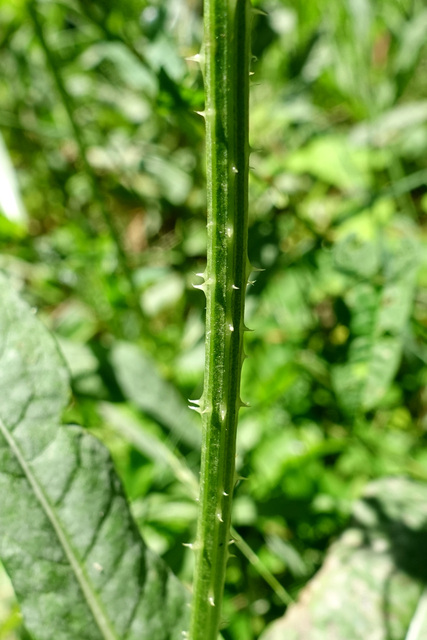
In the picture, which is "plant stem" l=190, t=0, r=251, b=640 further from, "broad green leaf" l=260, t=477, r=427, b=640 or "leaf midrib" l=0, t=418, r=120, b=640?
"broad green leaf" l=260, t=477, r=427, b=640

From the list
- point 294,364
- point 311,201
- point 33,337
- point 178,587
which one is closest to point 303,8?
point 311,201

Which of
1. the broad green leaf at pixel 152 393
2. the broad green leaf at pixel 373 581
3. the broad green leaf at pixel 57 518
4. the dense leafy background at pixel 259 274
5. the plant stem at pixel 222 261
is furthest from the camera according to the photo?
the broad green leaf at pixel 152 393

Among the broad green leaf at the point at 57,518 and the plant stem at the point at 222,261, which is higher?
the plant stem at the point at 222,261

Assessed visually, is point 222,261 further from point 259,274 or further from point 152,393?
point 152,393

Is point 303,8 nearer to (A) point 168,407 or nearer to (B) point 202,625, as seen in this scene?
(A) point 168,407

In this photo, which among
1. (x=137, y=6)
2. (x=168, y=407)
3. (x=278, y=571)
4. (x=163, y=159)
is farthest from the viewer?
(x=163, y=159)

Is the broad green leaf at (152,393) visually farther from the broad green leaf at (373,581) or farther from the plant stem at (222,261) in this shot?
the plant stem at (222,261)

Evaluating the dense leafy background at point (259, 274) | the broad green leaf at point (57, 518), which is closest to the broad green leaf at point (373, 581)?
the dense leafy background at point (259, 274)
